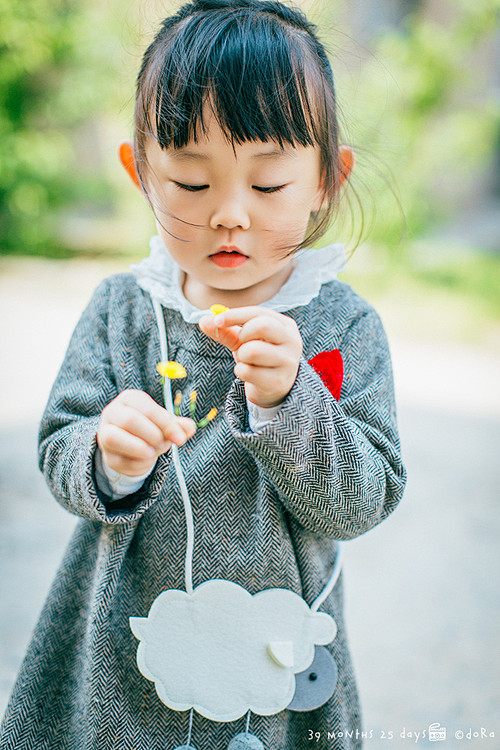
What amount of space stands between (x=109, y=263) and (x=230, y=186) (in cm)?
415

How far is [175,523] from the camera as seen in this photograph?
73cm

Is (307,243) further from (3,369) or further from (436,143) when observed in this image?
(436,143)

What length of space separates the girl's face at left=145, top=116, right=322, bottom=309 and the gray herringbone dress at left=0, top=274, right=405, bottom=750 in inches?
3.5

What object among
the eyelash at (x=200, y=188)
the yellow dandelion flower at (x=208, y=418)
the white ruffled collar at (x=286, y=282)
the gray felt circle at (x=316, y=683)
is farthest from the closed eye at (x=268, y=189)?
the gray felt circle at (x=316, y=683)

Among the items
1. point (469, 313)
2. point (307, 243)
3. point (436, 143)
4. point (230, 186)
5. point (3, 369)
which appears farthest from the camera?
point (436, 143)

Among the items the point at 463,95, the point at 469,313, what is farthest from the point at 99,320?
the point at 463,95

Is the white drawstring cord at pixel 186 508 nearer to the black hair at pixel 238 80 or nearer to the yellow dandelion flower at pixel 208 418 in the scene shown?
the yellow dandelion flower at pixel 208 418

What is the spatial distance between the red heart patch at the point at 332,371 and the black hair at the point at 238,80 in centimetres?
22

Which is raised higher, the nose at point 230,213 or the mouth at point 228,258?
the nose at point 230,213

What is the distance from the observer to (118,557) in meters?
0.71

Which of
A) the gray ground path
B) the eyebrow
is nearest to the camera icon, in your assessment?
the gray ground path

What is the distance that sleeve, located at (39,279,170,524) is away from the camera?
2.10 feet

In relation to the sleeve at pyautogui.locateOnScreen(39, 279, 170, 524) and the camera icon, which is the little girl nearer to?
the sleeve at pyautogui.locateOnScreen(39, 279, 170, 524)

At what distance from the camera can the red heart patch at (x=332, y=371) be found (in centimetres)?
69
